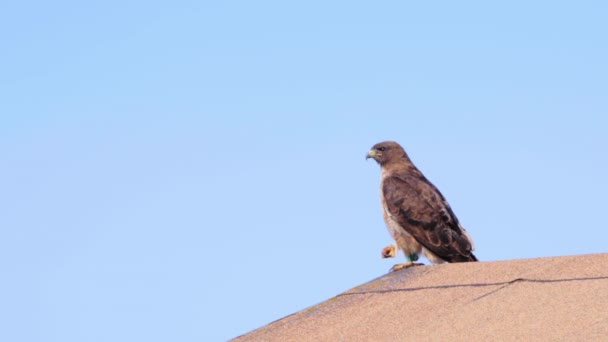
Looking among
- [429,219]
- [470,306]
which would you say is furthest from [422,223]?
[470,306]

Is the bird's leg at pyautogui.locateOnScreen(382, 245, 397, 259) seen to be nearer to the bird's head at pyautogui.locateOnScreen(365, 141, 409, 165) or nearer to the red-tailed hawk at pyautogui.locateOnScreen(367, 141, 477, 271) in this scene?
the red-tailed hawk at pyautogui.locateOnScreen(367, 141, 477, 271)

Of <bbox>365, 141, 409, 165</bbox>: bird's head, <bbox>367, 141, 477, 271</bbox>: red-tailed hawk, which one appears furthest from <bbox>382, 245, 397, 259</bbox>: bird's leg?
<bbox>365, 141, 409, 165</bbox>: bird's head

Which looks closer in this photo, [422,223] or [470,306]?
[470,306]

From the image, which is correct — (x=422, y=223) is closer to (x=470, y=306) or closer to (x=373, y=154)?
(x=373, y=154)

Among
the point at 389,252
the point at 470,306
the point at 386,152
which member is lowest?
the point at 470,306

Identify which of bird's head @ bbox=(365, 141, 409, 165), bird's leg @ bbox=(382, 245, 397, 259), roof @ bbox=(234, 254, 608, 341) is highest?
bird's head @ bbox=(365, 141, 409, 165)

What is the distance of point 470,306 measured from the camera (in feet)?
26.6

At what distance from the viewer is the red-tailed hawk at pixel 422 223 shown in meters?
12.9

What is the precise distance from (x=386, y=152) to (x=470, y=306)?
6677 millimetres

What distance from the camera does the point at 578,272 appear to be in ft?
27.3

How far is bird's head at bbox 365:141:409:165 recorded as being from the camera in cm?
1460

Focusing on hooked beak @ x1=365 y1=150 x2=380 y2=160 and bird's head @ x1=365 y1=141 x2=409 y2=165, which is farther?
hooked beak @ x1=365 y1=150 x2=380 y2=160

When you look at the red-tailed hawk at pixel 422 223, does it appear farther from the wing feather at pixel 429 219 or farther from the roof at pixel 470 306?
the roof at pixel 470 306

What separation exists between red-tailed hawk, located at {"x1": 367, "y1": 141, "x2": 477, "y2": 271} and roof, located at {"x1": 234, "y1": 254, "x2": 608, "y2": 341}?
325cm
